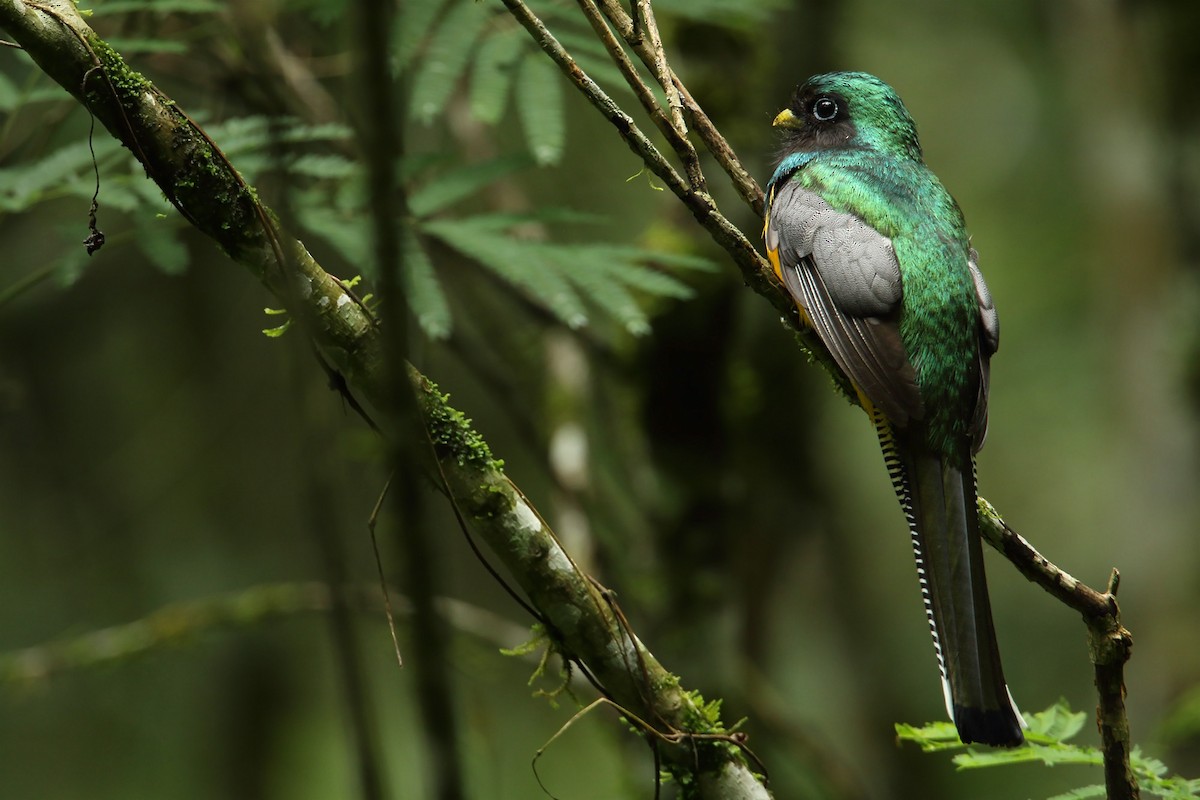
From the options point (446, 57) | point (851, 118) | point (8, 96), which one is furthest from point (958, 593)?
point (8, 96)

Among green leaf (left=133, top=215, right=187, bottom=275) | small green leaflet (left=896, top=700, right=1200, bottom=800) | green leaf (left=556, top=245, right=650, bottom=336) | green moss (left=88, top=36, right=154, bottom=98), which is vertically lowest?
small green leaflet (left=896, top=700, right=1200, bottom=800)

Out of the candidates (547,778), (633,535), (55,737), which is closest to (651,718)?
(633,535)

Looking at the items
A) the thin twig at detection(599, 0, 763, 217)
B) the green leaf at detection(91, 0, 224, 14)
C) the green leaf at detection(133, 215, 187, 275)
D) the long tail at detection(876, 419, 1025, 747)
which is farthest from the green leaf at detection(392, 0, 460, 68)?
the long tail at detection(876, 419, 1025, 747)

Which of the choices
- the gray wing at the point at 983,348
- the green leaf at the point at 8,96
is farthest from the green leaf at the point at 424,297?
the gray wing at the point at 983,348

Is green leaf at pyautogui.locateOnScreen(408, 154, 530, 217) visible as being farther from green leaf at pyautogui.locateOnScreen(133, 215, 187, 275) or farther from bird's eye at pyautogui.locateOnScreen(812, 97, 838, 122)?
bird's eye at pyautogui.locateOnScreen(812, 97, 838, 122)

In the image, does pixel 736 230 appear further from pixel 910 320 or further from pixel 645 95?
pixel 910 320

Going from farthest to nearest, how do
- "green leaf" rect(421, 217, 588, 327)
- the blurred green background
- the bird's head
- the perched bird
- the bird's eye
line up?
1. the blurred green background
2. the bird's eye
3. the bird's head
4. "green leaf" rect(421, 217, 588, 327)
5. the perched bird

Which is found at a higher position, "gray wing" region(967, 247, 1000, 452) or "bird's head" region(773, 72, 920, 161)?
"bird's head" region(773, 72, 920, 161)

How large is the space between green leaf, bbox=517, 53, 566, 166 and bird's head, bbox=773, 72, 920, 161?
1.06m

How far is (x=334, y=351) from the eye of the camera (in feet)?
8.05

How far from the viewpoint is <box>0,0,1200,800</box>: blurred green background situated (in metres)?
5.49

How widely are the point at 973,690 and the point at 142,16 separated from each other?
4039 mm

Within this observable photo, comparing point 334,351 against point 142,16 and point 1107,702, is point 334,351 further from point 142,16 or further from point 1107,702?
point 142,16

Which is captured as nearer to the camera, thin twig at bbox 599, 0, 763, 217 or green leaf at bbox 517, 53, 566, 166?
thin twig at bbox 599, 0, 763, 217
